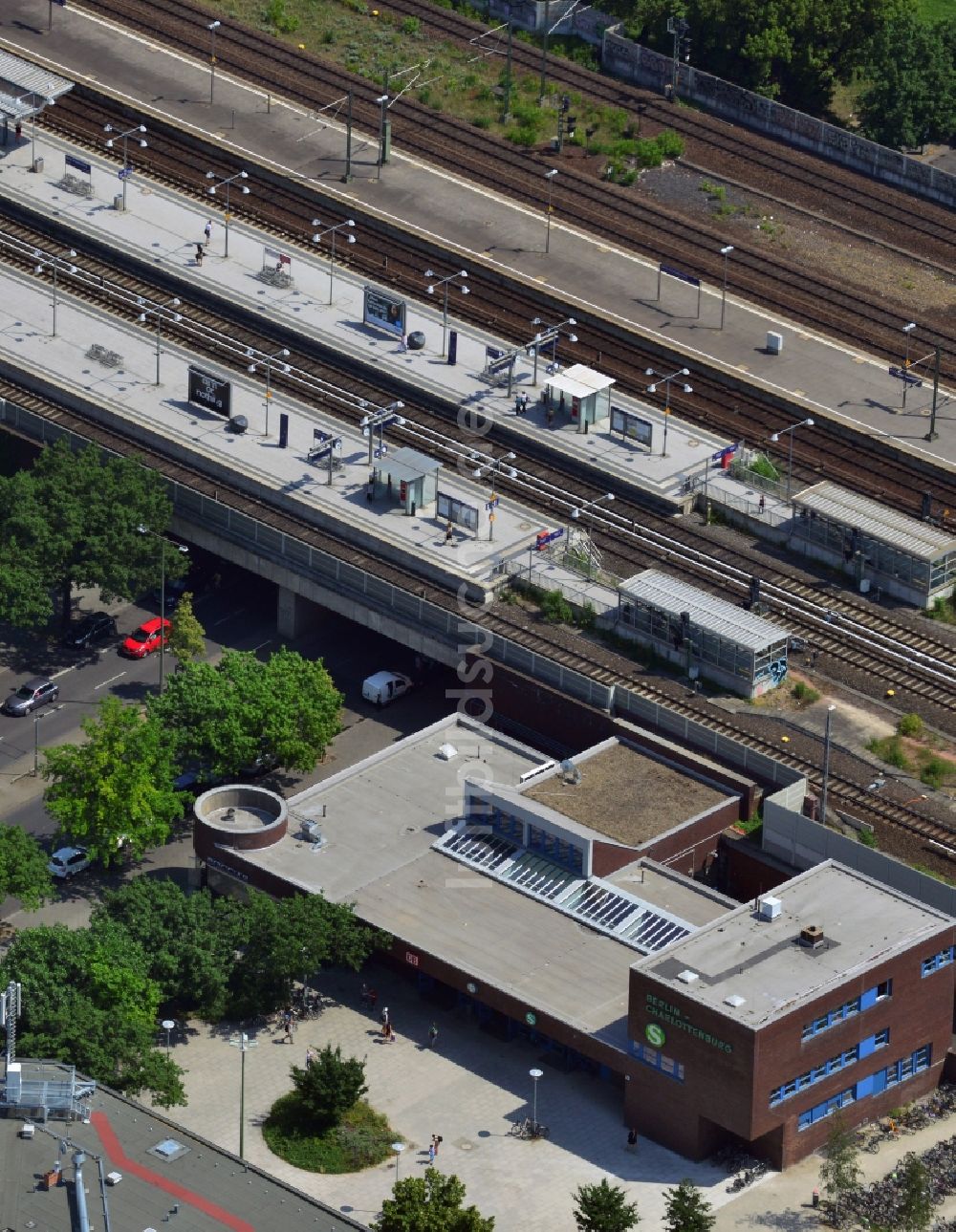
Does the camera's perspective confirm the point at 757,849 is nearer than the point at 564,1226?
No

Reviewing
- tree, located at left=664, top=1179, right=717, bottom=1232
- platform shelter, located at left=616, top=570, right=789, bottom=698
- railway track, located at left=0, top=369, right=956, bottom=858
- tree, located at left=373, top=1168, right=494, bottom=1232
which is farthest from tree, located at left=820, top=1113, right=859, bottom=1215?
platform shelter, located at left=616, top=570, right=789, bottom=698

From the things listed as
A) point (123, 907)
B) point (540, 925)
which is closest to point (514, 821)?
point (540, 925)

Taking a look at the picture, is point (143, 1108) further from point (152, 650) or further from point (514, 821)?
point (152, 650)

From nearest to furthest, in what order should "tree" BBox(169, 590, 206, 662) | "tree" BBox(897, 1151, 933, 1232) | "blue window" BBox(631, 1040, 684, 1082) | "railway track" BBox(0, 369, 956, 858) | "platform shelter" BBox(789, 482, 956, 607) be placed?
1. "tree" BBox(897, 1151, 933, 1232)
2. "blue window" BBox(631, 1040, 684, 1082)
3. "railway track" BBox(0, 369, 956, 858)
4. "tree" BBox(169, 590, 206, 662)
5. "platform shelter" BBox(789, 482, 956, 607)

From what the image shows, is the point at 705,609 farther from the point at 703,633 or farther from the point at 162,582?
the point at 162,582

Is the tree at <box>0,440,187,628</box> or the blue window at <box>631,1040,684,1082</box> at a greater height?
the tree at <box>0,440,187,628</box>

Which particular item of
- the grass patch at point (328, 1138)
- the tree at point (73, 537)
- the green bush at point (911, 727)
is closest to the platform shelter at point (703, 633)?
the green bush at point (911, 727)

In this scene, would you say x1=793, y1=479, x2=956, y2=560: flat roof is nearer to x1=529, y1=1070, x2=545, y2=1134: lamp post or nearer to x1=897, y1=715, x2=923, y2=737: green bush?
x1=897, y1=715, x2=923, y2=737: green bush
